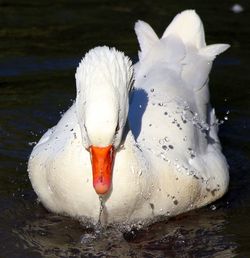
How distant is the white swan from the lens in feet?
20.4

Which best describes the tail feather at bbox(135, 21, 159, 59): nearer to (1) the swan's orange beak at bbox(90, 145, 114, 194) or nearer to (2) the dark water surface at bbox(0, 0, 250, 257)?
(2) the dark water surface at bbox(0, 0, 250, 257)

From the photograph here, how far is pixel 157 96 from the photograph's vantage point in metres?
7.60

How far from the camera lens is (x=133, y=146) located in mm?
6633

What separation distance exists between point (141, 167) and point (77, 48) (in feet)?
13.9

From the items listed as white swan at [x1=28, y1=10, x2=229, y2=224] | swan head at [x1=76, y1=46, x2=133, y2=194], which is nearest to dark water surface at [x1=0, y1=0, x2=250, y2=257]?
white swan at [x1=28, y1=10, x2=229, y2=224]

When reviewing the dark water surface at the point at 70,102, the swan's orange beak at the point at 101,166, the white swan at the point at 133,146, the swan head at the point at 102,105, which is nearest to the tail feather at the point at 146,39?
the white swan at the point at 133,146

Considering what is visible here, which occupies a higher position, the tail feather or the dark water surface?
the tail feather

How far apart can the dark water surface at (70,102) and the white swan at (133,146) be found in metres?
0.21

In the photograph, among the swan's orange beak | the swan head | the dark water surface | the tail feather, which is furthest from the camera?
the tail feather

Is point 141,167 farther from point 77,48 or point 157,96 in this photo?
point 77,48

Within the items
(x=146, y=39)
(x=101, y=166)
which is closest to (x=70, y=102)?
(x=146, y=39)

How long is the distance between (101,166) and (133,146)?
494mm

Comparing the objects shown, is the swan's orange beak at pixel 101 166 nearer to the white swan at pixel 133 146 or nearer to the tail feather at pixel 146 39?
the white swan at pixel 133 146

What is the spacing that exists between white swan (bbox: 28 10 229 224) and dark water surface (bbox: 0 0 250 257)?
0.21m
